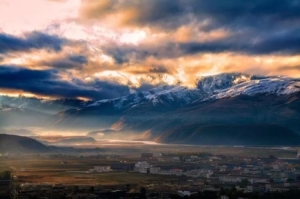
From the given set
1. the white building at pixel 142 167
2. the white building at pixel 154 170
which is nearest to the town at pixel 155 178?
the white building at pixel 142 167

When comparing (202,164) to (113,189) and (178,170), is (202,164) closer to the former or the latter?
(178,170)

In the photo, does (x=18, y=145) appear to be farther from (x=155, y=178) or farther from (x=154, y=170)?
(x=155, y=178)

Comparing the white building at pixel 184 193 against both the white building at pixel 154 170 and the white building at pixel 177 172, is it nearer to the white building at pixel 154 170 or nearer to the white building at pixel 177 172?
the white building at pixel 177 172

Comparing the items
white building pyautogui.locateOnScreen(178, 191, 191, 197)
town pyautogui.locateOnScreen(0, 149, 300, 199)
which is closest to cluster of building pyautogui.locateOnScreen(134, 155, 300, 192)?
town pyautogui.locateOnScreen(0, 149, 300, 199)

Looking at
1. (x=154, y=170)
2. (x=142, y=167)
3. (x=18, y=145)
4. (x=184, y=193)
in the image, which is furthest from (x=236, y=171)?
(x=18, y=145)

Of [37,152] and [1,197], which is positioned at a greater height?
[37,152]

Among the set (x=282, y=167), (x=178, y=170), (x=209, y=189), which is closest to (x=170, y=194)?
(x=209, y=189)
